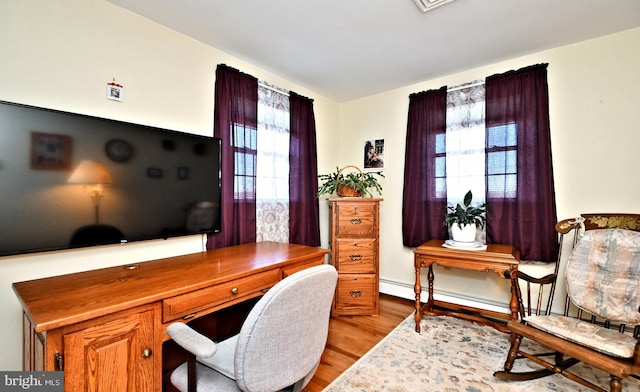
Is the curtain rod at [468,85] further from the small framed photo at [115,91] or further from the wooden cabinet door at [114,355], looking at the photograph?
the wooden cabinet door at [114,355]

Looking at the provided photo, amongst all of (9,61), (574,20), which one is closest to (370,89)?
(574,20)

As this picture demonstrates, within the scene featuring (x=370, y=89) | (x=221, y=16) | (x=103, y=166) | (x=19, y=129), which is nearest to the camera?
(x=19, y=129)

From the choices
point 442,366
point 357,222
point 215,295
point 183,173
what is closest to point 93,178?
point 183,173

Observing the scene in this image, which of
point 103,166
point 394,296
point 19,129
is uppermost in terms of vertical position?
point 19,129

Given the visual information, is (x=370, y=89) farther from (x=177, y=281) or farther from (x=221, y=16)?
(x=177, y=281)

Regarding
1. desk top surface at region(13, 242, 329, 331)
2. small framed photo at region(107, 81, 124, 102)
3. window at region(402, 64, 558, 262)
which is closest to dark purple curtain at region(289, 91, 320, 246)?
desk top surface at region(13, 242, 329, 331)

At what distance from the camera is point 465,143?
2.88 metres

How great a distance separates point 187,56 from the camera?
2197 millimetres

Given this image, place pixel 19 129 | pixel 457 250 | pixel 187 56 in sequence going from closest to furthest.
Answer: pixel 19 129 < pixel 187 56 < pixel 457 250

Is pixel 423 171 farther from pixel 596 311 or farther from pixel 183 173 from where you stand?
pixel 183 173

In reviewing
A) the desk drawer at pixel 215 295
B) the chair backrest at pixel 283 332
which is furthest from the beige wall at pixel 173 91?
the chair backrest at pixel 283 332

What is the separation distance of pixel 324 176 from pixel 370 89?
3.96 feet

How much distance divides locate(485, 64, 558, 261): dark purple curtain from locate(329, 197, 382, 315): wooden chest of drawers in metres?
1.16

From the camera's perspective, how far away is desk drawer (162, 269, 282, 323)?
1.31m
